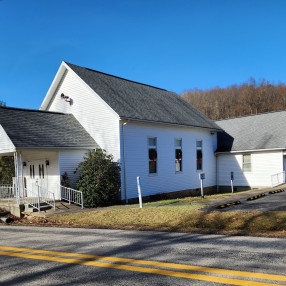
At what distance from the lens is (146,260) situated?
242 inches

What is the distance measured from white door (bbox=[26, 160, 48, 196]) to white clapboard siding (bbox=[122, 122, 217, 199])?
4.74 metres

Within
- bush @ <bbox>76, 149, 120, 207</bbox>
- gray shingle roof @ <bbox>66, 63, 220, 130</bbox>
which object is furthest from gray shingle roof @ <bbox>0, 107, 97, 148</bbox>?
gray shingle roof @ <bbox>66, 63, 220, 130</bbox>

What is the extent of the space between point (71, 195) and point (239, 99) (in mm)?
Result: 66330

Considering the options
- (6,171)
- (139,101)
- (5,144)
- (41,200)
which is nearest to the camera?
(5,144)

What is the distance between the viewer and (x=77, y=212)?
48.3 feet

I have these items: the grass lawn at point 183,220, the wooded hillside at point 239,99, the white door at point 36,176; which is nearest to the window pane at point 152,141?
the white door at point 36,176

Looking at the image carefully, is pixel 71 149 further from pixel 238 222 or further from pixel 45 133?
pixel 238 222

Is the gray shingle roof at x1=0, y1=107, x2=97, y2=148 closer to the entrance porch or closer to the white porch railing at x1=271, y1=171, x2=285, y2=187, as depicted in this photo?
the entrance porch

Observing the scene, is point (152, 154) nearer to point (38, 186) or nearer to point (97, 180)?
point (97, 180)

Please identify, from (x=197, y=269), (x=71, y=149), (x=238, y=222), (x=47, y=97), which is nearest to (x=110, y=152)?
(x=71, y=149)

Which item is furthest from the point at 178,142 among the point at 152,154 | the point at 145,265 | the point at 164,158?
the point at 145,265

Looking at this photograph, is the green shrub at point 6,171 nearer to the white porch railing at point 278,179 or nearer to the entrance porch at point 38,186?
the entrance porch at point 38,186

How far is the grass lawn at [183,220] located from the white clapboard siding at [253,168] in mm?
14154

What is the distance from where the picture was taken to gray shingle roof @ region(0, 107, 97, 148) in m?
16.4
